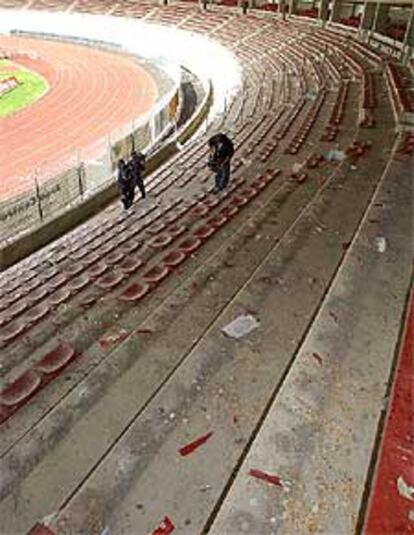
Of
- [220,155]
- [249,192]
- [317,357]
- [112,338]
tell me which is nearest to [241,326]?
[317,357]

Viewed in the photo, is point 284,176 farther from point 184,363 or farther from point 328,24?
point 328,24

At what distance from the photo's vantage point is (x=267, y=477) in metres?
3.44

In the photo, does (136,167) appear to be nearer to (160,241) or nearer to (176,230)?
(176,230)

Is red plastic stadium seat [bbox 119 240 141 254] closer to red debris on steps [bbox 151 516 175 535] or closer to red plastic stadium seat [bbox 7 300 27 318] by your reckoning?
red plastic stadium seat [bbox 7 300 27 318]

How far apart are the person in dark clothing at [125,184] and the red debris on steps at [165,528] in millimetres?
7374

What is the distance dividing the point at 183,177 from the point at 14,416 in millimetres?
8105

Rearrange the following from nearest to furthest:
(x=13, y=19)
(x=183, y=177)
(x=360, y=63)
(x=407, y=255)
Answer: (x=407, y=255)
(x=183, y=177)
(x=360, y=63)
(x=13, y=19)

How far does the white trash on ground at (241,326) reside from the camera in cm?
496

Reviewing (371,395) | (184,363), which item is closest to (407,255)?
(371,395)

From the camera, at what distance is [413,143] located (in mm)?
10812

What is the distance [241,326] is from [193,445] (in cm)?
157

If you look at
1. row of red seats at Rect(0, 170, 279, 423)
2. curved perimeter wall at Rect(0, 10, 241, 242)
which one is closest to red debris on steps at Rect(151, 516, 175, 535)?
row of red seats at Rect(0, 170, 279, 423)

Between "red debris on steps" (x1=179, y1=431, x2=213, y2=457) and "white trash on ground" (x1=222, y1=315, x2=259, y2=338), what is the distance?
1304mm

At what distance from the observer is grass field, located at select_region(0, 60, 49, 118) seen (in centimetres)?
2262
